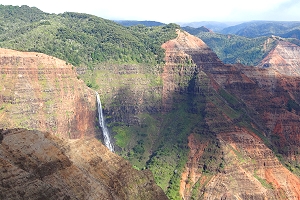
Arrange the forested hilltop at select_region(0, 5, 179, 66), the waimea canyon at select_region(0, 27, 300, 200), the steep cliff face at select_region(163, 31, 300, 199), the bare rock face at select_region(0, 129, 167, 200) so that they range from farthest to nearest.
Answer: the forested hilltop at select_region(0, 5, 179, 66) → the steep cliff face at select_region(163, 31, 300, 199) → the waimea canyon at select_region(0, 27, 300, 200) → the bare rock face at select_region(0, 129, 167, 200)

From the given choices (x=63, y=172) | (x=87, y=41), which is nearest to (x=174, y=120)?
(x=87, y=41)

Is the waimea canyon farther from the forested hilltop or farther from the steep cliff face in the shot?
the forested hilltop

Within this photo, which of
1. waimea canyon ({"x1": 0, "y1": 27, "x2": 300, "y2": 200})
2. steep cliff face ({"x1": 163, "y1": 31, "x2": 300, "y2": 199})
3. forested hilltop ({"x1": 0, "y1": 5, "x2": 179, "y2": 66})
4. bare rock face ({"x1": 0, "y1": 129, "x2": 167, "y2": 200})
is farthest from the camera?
forested hilltop ({"x1": 0, "y1": 5, "x2": 179, "y2": 66})

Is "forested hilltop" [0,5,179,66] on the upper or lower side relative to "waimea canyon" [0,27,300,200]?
upper

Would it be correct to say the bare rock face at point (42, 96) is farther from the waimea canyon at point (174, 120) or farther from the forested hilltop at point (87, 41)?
the forested hilltop at point (87, 41)

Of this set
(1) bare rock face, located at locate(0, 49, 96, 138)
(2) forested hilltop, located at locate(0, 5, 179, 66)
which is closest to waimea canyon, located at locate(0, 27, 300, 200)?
(1) bare rock face, located at locate(0, 49, 96, 138)
